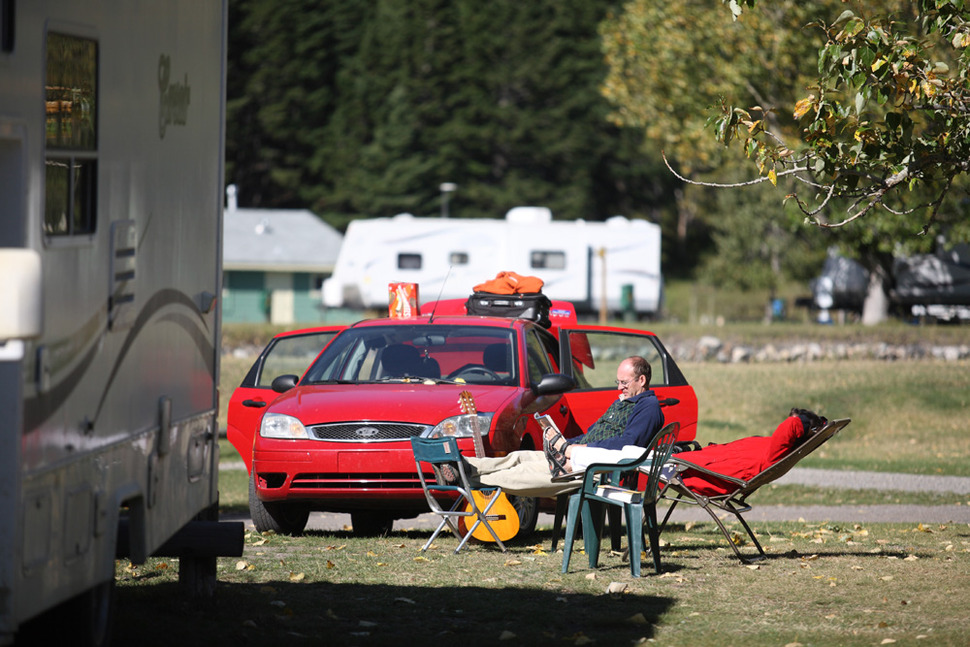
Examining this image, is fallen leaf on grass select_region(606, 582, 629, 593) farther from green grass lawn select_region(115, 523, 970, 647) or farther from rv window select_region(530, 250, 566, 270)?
rv window select_region(530, 250, 566, 270)

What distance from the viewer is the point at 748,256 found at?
48000mm

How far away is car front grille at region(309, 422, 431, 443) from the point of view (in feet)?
28.7

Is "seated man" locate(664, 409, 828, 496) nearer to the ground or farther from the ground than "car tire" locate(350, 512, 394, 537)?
farther from the ground

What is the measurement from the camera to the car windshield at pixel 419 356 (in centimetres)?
976

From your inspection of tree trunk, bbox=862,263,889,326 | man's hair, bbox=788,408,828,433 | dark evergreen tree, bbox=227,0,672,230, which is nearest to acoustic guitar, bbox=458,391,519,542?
man's hair, bbox=788,408,828,433

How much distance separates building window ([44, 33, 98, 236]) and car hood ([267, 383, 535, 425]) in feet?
14.4

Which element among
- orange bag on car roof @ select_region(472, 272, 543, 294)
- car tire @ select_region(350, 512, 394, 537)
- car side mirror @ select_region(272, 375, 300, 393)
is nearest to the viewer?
car side mirror @ select_region(272, 375, 300, 393)

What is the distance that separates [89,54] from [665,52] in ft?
79.7

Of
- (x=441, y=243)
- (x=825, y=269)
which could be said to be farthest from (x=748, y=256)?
(x=441, y=243)

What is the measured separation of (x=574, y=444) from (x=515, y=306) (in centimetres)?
355

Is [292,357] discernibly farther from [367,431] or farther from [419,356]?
[367,431]

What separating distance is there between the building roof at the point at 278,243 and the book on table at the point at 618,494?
40.8m

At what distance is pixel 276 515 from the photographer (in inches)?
368

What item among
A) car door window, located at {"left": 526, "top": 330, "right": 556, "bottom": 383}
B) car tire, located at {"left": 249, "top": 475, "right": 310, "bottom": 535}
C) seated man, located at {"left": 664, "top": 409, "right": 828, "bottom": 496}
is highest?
car door window, located at {"left": 526, "top": 330, "right": 556, "bottom": 383}
